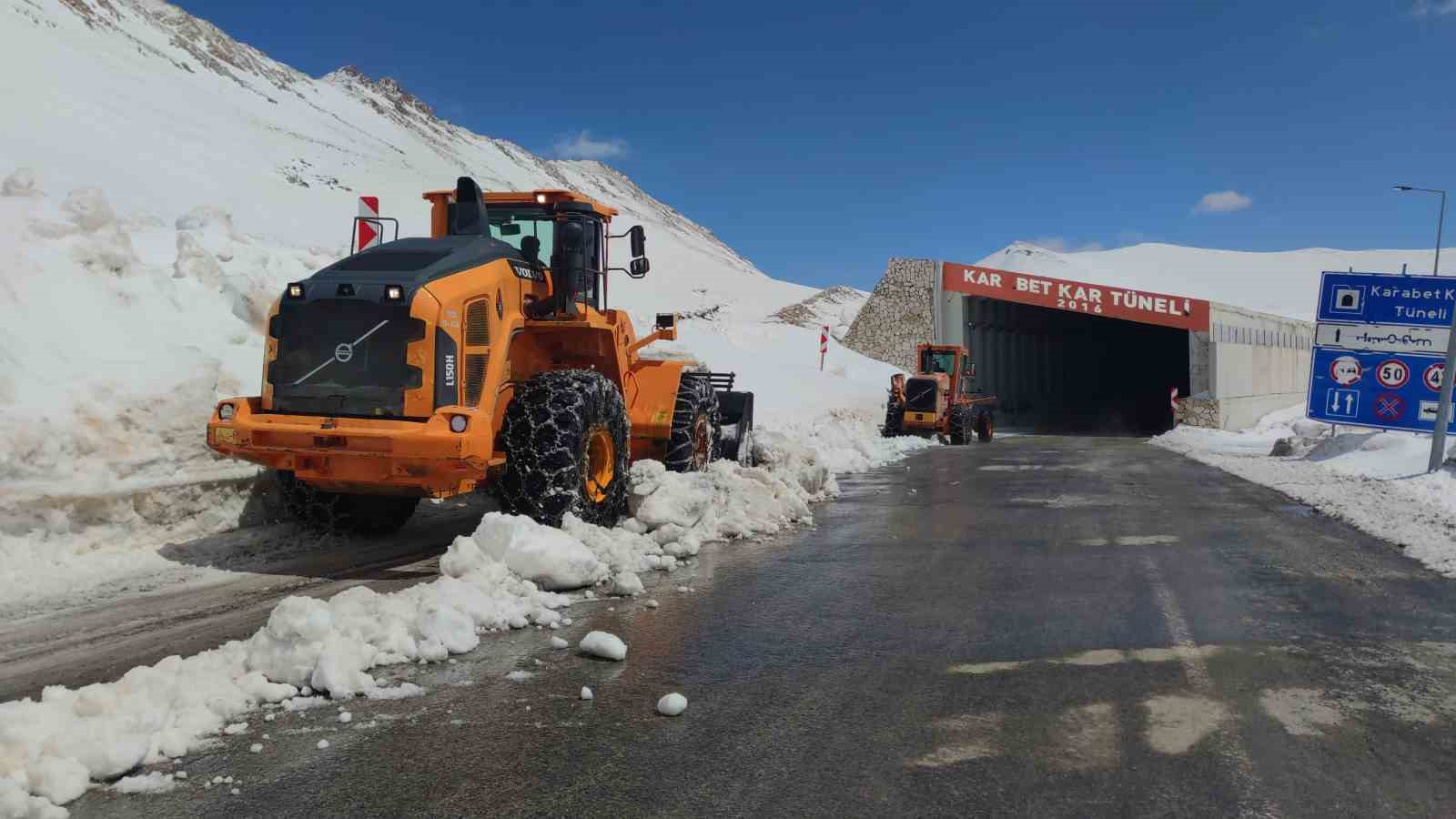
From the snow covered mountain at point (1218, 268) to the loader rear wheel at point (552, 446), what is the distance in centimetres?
9216

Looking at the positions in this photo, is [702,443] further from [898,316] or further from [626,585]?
[898,316]

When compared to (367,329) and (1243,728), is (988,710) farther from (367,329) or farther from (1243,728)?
(367,329)

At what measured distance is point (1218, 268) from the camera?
122 meters

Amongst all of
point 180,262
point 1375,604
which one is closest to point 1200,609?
point 1375,604

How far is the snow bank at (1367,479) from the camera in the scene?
30.0ft

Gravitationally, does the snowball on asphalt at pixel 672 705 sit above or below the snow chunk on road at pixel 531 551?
below

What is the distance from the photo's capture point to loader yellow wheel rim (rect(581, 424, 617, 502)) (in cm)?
771

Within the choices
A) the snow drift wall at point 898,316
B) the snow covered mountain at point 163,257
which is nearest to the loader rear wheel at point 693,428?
the snow covered mountain at point 163,257

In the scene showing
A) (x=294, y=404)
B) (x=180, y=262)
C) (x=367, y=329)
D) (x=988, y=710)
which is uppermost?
(x=180, y=262)

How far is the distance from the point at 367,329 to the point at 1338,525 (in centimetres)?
901

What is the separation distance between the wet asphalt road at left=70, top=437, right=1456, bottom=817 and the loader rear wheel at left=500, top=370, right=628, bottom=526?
99 centimetres

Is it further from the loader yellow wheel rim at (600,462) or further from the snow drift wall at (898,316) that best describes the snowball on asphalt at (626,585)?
the snow drift wall at (898,316)

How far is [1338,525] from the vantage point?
976 centimetres

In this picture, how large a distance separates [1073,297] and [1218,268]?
104 m
